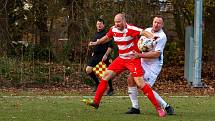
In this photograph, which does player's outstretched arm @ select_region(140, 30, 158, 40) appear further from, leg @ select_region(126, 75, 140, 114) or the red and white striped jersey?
leg @ select_region(126, 75, 140, 114)

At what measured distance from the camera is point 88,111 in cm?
1162

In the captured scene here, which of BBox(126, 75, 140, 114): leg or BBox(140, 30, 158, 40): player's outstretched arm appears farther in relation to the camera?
BBox(126, 75, 140, 114): leg

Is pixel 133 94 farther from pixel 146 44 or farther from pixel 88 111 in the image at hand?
pixel 146 44

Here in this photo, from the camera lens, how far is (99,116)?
35.3 feet

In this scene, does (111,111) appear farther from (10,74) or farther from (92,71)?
(10,74)

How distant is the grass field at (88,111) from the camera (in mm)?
10523

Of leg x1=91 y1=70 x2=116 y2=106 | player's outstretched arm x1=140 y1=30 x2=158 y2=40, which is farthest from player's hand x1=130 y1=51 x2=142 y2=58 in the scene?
leg x1=91 y1=70 x2=116 y2=106

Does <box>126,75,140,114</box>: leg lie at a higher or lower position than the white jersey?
lower

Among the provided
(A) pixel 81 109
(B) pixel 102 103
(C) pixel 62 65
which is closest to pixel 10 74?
(C) pixel 62 65

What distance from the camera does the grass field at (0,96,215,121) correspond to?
1052 centimetres

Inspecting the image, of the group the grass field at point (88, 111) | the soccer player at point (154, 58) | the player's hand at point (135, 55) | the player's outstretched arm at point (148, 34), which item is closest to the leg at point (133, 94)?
the soccer player at point (154, 58)

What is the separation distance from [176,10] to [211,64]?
4816mm

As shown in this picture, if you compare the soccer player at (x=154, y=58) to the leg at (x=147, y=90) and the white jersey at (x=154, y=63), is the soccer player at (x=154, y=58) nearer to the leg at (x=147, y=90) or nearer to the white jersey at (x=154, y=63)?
the white jersey at (x=154, y=63)

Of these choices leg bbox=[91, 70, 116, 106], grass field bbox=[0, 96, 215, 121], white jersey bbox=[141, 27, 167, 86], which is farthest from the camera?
leg bbox=[91, 70, 116, 106]
